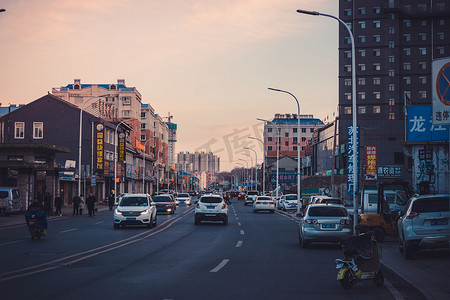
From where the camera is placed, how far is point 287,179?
86562mm

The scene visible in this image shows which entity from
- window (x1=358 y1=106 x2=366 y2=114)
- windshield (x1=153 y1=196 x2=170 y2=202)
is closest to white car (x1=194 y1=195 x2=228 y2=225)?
→ windshield (x1=153 y1=196 x2=170 y2=202)

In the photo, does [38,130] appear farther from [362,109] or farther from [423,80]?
[423,80]

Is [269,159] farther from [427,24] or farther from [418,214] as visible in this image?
[418,214]

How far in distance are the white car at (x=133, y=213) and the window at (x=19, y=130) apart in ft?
160

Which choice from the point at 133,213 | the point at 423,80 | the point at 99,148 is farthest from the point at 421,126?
the point at 423,80

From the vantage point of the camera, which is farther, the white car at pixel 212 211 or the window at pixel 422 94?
the window at pixel 422 94

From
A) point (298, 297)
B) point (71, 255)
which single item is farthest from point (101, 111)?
point (298, 297)

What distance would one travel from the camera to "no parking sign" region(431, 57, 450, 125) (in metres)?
9.49

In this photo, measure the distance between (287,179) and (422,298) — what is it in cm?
7708

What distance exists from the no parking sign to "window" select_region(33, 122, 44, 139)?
70.0 m

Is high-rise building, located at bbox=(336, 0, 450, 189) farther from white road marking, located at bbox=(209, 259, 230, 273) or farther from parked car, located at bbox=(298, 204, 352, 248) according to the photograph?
white road marking, located at bbox=(209, 259, 230, 273)

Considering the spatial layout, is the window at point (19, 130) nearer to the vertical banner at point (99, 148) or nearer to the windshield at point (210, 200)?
the vertical banner at point (99, 148)

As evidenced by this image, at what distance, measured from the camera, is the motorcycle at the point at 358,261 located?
10.8m

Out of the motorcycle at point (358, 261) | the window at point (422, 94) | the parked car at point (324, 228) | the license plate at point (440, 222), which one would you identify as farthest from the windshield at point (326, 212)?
the window at point (422, 94)
